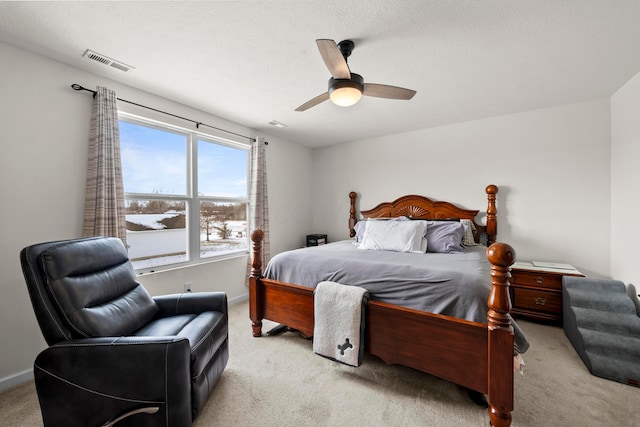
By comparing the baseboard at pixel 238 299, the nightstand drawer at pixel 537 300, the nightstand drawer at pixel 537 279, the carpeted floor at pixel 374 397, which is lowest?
the carpeted floor at pixel 374 397

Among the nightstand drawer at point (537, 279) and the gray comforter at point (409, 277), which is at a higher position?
the gray comforter at point (409, 277)

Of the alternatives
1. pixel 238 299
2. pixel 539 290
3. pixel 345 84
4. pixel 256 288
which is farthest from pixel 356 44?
pixel 238 299

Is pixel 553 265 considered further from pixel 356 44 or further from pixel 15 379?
pixel 15 379

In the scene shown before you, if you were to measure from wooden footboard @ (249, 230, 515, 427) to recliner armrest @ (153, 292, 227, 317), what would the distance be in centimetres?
68

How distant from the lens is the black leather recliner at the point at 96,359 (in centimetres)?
129

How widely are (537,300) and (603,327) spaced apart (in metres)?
0.70

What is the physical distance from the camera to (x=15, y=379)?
1.88 metres

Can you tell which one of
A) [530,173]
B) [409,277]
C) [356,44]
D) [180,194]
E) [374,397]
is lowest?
[374,397]

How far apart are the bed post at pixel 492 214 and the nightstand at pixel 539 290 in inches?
19.2

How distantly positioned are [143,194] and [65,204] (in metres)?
0.61

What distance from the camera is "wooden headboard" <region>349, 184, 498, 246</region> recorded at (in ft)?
10.8

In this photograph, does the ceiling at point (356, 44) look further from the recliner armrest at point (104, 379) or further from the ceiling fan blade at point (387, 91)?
the recliner armrest at point (104, 379)

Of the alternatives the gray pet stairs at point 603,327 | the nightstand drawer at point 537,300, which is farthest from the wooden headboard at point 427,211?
the gray pet stairs at point 603,327

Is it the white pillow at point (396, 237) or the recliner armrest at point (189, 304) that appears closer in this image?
the recliner armrest at point (189, 304)
